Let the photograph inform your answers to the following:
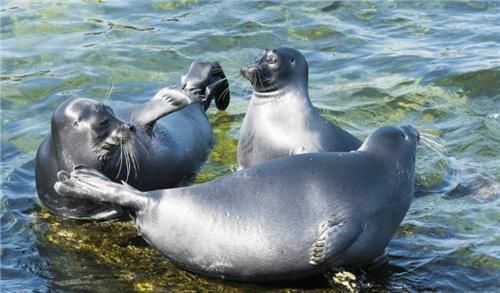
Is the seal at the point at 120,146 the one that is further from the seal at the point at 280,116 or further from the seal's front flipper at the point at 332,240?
the seal's front flipper at the point at 332,240

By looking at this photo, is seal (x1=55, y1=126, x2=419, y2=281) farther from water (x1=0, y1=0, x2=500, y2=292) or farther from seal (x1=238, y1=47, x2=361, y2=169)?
seal (x1=238, y1=47, x2=361, y2=169)

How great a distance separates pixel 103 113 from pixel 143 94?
297 centimetres

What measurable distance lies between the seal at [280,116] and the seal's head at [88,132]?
129 centimetres

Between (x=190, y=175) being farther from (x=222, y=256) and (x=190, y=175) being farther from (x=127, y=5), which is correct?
(x=127, y=5)

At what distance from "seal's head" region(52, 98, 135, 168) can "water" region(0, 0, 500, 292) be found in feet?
1.79

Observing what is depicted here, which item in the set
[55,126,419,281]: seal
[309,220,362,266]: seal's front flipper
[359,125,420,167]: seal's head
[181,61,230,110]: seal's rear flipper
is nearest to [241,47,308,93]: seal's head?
[181,61,230,110]: seal's rear flipper

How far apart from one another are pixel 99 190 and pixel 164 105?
63.8 inches

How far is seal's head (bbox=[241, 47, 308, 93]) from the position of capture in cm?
823

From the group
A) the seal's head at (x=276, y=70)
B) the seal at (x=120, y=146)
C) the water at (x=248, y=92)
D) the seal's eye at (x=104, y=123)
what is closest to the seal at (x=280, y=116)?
the seal's head at (x=276, y=70)

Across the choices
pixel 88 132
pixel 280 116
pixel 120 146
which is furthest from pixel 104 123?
pixel 280 116

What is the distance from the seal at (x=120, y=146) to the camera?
733 centimetres

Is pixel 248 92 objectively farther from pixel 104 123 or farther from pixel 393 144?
pixel 393 144

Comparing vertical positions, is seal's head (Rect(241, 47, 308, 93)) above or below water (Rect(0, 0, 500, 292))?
above

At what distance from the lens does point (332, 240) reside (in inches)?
233
